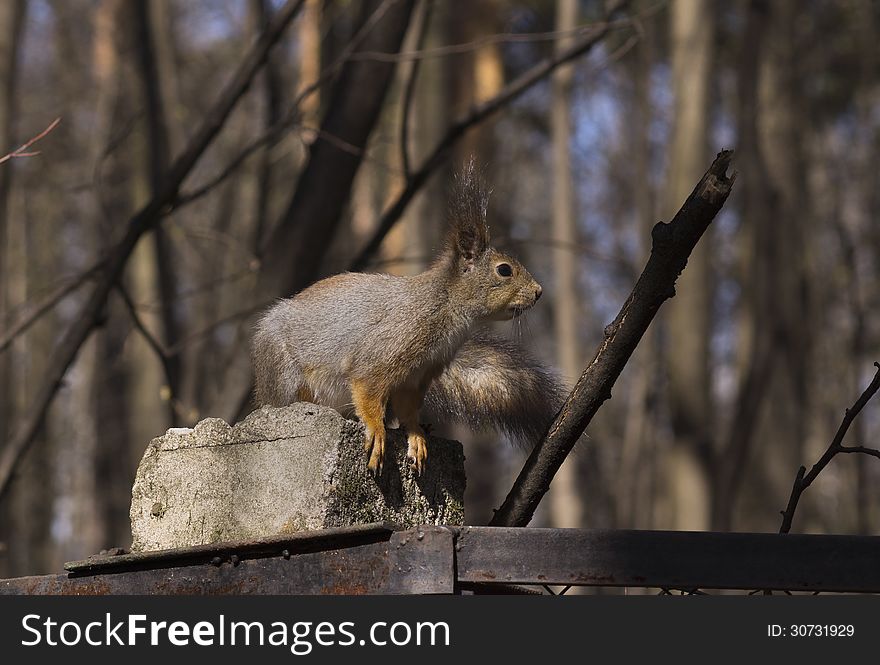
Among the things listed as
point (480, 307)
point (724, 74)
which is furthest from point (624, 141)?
point (480, 307)

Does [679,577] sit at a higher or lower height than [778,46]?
lower

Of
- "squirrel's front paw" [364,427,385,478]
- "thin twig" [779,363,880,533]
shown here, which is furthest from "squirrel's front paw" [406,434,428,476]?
"thin twig" [779,363,880,533]

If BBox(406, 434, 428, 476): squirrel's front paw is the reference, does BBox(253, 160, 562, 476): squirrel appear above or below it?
above

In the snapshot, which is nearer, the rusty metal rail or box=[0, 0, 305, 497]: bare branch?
the rusty metal rail

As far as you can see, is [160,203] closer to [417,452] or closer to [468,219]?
[468,219]

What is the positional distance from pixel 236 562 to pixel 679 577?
2.72 feet

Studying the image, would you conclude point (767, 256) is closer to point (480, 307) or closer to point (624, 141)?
point (480, 307)

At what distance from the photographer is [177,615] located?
7.12 feet

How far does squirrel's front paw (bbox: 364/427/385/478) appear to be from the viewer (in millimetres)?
2580

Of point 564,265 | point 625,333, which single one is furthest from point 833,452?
point 564,265

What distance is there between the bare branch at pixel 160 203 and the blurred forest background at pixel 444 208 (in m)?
0.02

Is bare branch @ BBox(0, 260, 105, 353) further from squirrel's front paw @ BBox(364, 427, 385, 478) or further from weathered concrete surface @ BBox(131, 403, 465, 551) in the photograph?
squirrel's front paw @ BBox(364, 427, 385, 478)

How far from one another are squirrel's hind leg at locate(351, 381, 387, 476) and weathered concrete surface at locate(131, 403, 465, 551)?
3 cm

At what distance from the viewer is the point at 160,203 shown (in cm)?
491
